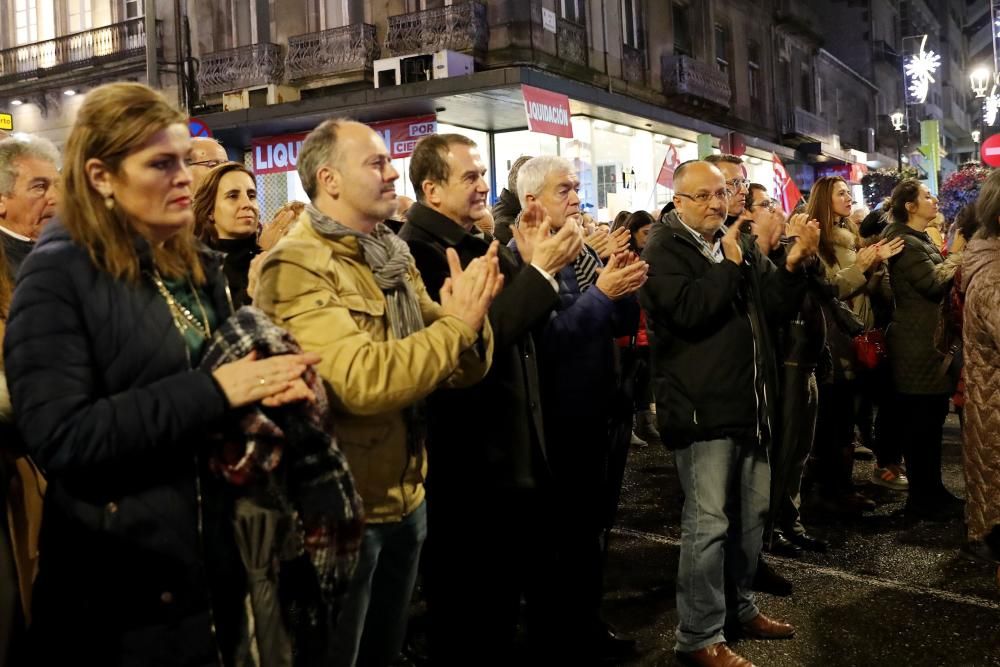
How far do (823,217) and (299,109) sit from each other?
11.4m

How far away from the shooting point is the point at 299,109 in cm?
1606

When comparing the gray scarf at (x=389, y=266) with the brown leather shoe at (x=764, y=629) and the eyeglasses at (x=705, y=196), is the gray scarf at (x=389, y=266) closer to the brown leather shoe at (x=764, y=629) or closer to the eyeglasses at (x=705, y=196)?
the eyeglasses at (x=705, y=196)

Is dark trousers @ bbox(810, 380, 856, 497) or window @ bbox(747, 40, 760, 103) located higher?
window @ bbox(747, 40, 760, 103)

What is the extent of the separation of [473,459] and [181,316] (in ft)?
5.12

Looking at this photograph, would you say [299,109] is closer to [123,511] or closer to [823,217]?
[823,217]

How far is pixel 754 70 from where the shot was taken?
2867 centimetres

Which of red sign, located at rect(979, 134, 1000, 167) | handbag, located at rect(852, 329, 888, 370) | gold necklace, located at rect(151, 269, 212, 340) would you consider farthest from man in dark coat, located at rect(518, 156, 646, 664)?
red sign, located at rect(979, 134, 1000, 167)

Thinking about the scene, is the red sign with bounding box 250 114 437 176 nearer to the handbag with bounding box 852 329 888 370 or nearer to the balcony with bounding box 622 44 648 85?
the balcony with bounding box 622 44 648 85

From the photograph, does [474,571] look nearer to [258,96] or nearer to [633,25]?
[258,96]

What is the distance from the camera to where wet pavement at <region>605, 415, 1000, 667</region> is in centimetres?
434

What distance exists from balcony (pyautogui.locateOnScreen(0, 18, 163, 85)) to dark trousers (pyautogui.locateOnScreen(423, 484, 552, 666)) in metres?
20.1

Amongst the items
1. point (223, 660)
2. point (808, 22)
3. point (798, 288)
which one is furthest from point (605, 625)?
point (808, 22)

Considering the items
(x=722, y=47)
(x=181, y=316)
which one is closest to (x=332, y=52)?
(x=722, y=47)

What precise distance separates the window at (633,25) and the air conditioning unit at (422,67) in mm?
6213
